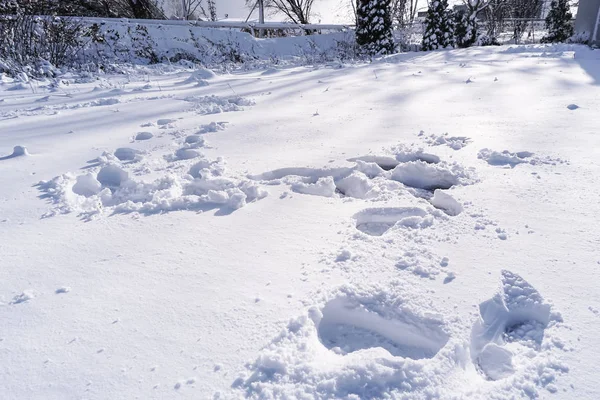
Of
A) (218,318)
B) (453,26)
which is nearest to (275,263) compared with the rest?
(218,318)

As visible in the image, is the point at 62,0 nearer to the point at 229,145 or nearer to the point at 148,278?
the point at 229,145

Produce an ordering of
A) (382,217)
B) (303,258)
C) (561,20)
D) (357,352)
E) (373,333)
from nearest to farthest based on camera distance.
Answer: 1. (357,352)
2. (373,333)
3. (303,258)
4. (382,217)
5. (561,20)

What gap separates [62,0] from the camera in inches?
434

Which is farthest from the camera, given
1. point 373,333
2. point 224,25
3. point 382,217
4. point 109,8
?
point 109,8

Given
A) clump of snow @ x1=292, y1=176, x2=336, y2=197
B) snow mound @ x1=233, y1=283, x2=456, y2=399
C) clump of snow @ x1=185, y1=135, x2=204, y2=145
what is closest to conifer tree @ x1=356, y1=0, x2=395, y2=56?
clump of snow @ x1=185, y1=135, x2=204, y2=145

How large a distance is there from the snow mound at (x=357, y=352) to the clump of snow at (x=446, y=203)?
717 mm

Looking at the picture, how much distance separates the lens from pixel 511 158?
229 centimetres

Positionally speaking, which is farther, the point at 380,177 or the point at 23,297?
the point at 380,177

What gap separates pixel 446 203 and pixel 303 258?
0.87 metres

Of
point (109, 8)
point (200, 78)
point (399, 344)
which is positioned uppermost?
point (109, 8)

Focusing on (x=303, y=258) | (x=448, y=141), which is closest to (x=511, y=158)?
(x=448, y=141)

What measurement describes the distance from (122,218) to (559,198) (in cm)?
224

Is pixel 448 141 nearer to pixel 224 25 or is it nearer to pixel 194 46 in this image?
pixel 194 46

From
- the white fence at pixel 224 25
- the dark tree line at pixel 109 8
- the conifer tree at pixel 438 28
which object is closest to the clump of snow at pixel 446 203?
the conifer tree at pixel 438 28
